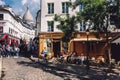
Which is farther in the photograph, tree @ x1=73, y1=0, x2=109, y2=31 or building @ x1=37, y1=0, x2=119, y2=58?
building @ x1=37, y1=0, x2=119, y2=58

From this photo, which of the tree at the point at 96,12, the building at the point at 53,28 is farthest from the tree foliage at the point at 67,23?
the building at the point at 53,28

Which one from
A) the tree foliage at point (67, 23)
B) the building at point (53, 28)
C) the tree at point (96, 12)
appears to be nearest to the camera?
the tree at point (96, 12)

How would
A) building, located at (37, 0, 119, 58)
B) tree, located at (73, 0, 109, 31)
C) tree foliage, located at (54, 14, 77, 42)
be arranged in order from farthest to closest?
building, located at (37, 0, 119, 58), tree foliage, located at (54, 14, 77, 42), tree, located at (73, 0, 109, 31)

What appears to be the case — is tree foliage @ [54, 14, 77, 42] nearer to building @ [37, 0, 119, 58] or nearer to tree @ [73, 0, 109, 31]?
tree @ [73, 0, 109, 31]

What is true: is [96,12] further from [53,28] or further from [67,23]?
[53,28]

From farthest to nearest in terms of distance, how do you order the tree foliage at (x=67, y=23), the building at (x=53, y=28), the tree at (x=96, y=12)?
the building at (x=53, y=28), the tree foliage at (x=67, y=23), the tree at (x=96, y=12)

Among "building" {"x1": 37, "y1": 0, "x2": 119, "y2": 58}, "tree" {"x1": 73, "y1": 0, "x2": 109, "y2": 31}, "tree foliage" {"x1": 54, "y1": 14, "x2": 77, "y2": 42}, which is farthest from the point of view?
"building" {"x1": 37, "y1": 0, "x2": 119, "y2": 58}

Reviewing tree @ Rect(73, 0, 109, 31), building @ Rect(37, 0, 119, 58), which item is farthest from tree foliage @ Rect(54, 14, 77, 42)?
building @ Rect(37, 0, 119, 58)

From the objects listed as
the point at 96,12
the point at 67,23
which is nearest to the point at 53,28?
the point at 67,23

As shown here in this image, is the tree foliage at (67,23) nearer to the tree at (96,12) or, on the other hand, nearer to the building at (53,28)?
the tree at (96,12)

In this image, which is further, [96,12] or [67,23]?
[67,23]

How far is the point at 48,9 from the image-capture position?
137ft

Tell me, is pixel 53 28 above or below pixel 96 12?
below

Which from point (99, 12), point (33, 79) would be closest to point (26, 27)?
point (99, 12)
